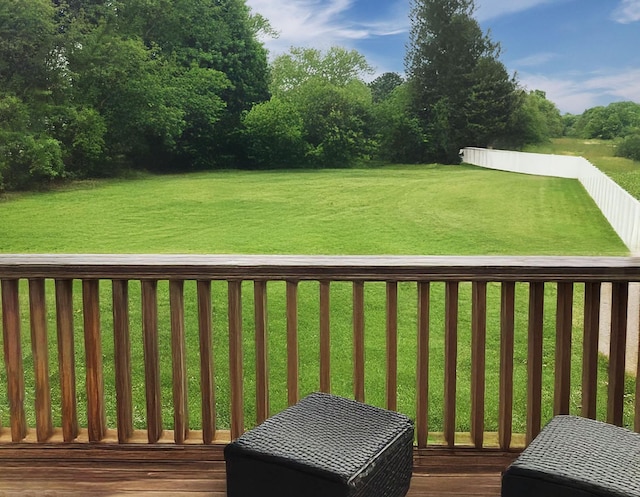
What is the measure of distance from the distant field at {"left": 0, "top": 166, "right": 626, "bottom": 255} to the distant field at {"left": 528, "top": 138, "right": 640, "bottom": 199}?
138 mm

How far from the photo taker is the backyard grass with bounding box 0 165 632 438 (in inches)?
127

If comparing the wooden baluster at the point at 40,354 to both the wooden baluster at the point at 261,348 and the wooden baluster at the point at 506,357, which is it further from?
the wooden baluster at the point at 506,357

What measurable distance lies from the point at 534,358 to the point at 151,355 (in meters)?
1.29

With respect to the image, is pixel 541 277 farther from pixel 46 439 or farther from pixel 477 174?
pixel 46 439

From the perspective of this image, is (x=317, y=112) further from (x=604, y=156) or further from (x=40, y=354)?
(x=40, y=354)

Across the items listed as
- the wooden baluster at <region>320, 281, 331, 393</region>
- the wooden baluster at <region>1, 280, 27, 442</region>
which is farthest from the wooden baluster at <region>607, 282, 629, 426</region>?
the wooden baluster at <region>1, 280, 27, 442</region>

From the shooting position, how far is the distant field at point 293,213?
333 centimetres

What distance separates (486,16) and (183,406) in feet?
6.86

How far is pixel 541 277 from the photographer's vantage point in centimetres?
241

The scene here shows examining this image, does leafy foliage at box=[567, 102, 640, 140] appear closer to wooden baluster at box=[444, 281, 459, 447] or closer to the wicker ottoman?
wooden baluster at box=[444, 281, 459, 447]

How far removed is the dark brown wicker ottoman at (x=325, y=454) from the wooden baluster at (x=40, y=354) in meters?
0.91

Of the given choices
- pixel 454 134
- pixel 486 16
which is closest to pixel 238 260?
pixel 454 134

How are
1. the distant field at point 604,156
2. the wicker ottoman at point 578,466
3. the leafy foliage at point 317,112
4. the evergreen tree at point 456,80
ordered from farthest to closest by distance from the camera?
1. the leafy foliage at point 317,112
2. the evergreen tree at point 456,80
3. the distant field at point 604,156
4. the wicker ottoman at point 578,466

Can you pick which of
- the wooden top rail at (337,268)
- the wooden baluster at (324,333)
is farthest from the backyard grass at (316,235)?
the wooden top rail at (337,268)
